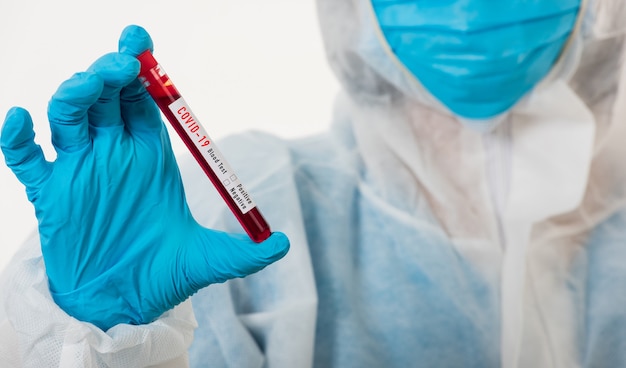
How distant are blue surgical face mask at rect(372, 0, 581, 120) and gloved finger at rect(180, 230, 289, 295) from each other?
1.65 ft

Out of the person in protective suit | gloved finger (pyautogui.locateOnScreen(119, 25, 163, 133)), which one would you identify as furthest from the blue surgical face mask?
gloved finger (pyautogui.locateOnScreen(119, 25, 163, 133))

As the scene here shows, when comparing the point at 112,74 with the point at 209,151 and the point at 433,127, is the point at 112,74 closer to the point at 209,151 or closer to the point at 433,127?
the point at 209,151

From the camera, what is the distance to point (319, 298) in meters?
1.21

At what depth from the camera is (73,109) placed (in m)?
0.76

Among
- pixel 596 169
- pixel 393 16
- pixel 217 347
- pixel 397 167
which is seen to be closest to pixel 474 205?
pixel 397 167

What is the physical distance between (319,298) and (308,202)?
179 millimetres

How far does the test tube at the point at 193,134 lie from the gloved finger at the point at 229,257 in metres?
0.03

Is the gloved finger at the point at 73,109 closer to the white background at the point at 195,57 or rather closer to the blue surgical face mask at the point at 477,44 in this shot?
the blue surgical face mask at the point at 477,44

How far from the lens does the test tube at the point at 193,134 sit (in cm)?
77

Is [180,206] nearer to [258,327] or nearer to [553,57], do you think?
[258,327]

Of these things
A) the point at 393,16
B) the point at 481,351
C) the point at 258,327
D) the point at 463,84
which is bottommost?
the point at 481,351

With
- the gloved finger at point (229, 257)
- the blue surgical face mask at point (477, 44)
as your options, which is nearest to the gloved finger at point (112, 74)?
the gloved finger at point (229, 257)

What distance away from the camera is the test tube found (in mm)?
771

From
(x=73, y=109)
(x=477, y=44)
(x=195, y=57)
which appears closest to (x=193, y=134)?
(x=73, y=109)
